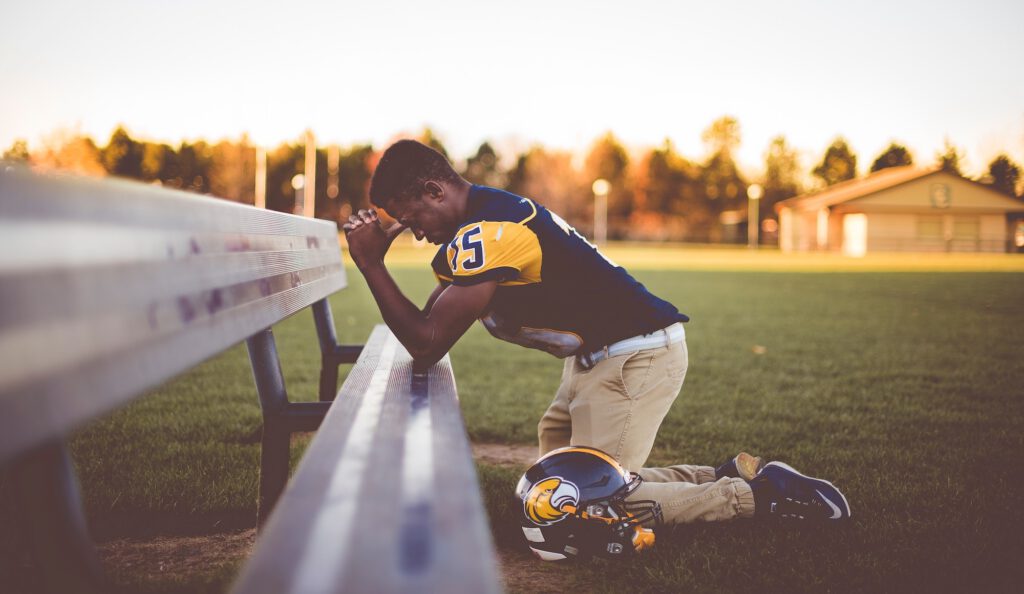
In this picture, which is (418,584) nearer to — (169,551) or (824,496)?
(169,551)

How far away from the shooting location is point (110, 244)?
1.19 metres

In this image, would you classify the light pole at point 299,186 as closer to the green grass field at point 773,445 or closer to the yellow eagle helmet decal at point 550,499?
the green grass field at point 773,445

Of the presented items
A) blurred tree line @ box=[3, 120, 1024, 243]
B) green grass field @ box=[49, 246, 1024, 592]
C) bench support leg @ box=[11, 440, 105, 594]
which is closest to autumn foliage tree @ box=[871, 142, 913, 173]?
blurred tree line @ box=[3, 120, 1024, 243]

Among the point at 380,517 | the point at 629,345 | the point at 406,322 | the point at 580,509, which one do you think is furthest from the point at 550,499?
the point at 380,517

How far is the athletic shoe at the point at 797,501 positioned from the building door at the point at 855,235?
51832 mm

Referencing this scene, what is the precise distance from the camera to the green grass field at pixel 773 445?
8.88ft

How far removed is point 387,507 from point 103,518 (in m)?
2.45

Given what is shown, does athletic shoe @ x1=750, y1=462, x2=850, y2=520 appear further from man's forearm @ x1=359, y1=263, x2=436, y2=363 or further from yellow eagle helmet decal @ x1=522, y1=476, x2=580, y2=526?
man's forearm @ x1=359, y1=263, x2=436, y2=363

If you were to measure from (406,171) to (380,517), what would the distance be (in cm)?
173

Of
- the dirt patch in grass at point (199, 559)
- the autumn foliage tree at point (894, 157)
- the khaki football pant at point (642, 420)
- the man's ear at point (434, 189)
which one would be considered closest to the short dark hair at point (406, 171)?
the man's ear at point (434, 189)

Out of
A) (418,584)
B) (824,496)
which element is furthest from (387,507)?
(824,496)

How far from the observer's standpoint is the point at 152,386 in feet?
4.21

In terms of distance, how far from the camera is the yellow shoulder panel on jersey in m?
2.46

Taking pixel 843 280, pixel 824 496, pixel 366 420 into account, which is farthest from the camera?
pixel 843 280
